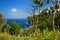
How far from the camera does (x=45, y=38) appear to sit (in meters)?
4.63

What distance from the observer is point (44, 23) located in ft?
120

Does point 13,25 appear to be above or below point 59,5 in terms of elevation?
below

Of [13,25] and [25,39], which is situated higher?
[25,39]

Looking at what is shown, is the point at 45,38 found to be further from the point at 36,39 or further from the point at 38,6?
the point at 38,6

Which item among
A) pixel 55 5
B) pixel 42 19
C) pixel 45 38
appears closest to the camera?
pixel 45 38

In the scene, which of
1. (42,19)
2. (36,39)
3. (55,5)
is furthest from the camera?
(42,19)

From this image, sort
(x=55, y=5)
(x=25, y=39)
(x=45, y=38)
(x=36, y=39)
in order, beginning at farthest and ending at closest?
1. (x=55, y=5)
2. (x=25, y=39)
3. (x=45, y=38)
4. (x=36, y=39)

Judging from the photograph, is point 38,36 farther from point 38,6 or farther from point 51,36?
point 38,6

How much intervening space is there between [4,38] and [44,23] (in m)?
32.1

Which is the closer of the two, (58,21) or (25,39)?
(25,39)

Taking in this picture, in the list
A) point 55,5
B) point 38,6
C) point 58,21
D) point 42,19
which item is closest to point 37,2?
point 38,6

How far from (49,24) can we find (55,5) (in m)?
6.16

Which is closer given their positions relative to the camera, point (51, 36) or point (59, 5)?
point (51, 36)

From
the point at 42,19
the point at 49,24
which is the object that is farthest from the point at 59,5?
the point at 42,19
